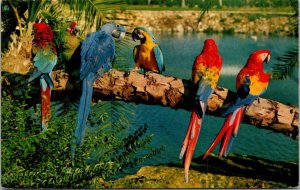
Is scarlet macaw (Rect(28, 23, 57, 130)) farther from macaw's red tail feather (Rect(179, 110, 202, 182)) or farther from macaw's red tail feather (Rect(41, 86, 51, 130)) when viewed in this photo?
macaw's red tail feather (Rect(179, 110, 202, 182))

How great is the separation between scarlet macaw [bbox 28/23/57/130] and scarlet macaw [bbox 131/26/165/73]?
1.73 ft

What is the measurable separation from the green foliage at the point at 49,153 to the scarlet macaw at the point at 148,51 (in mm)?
436

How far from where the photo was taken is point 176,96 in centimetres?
315

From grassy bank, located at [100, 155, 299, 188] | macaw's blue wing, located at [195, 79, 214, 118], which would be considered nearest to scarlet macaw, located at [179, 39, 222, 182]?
macaw's blue wing, located at [195, 79, 214, 118]

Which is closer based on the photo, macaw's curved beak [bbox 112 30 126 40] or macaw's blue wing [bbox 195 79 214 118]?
macaw's blue wing [bbox 195 79 214 118]

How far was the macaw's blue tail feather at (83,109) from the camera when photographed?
3184 millimetres

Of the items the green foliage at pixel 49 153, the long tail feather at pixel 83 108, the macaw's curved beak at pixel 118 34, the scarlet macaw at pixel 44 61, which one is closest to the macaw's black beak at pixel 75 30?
the scarlet macaw at pixel 44 61

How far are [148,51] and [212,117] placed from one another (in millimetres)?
1298

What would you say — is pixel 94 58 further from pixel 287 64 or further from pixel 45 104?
pixel 287 64

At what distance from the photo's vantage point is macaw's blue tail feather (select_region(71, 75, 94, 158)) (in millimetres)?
3184

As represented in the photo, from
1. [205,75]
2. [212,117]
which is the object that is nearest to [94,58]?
[205,75]

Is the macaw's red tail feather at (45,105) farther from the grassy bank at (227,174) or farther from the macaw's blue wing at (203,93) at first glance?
the macaw's blue wing at (203,93)

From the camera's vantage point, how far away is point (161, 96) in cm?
314

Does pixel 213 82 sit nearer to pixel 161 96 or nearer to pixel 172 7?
pixel 161 96
